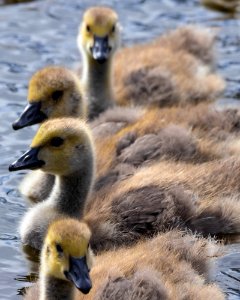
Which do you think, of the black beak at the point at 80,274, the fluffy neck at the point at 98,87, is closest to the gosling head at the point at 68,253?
the black beak at the point at 80,274

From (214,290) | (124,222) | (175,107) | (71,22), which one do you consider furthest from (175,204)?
(71,22)

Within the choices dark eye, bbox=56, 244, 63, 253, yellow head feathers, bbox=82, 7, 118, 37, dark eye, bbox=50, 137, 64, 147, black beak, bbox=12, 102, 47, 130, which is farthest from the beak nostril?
yellow head feathers, bbox=82, 7, 118, 37

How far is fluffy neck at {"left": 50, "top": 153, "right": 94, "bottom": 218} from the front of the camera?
7461 millimetres

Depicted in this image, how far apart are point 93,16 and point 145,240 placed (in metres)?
2.96

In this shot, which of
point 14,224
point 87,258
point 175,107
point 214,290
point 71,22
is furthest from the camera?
point 71,22

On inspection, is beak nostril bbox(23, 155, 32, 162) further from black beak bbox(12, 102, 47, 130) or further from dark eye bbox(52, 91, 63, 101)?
dark eye bbox(52, 91, 63, 101)

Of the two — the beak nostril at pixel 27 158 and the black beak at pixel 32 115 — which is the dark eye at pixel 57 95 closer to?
the black beak at pixel 32 115

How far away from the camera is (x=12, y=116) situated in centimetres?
952

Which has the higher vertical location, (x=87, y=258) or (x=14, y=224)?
(x=87, y=258)

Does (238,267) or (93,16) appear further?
(93,16)

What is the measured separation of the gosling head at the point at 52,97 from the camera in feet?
27.5

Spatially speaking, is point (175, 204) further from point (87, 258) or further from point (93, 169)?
point (87, 258)

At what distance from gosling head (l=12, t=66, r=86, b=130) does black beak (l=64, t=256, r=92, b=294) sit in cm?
225

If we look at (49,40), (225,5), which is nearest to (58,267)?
(49,40)
